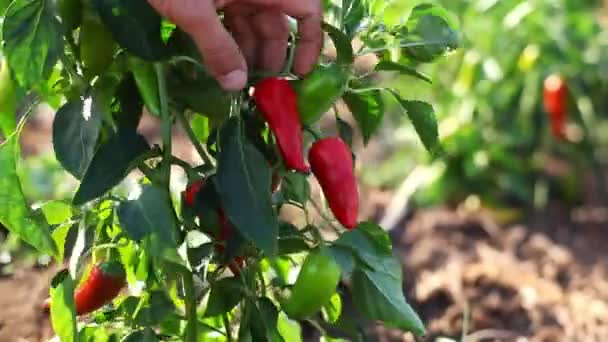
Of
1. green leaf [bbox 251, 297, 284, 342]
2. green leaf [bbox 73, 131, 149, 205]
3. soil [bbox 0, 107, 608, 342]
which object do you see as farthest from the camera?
soil [bbox 0, 107, 608, 342]

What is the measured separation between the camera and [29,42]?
4.09ft

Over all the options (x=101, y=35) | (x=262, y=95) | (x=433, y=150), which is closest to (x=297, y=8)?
(x=262, y=95)

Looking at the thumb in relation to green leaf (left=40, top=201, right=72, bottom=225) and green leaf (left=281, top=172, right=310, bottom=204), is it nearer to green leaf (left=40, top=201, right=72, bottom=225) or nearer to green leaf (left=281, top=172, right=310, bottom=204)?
green leaf (left=281, top=172, right=310, bottom=204)

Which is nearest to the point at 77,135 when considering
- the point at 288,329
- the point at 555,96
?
the point at 288,329

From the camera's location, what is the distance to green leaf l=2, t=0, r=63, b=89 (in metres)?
1.24

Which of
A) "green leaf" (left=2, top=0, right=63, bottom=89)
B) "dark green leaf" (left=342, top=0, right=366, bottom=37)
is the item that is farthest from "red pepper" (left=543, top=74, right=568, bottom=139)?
"green leaf" (left=2, top=0, right=63, bottom=89)

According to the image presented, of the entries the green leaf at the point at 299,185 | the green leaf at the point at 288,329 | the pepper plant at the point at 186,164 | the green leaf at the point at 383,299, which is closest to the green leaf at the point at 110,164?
the pepper plant at the point at 186,164

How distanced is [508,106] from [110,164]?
237cm

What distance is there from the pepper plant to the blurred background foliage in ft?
5.75

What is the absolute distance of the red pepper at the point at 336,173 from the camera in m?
1.47

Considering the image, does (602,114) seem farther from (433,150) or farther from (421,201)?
(433,150)

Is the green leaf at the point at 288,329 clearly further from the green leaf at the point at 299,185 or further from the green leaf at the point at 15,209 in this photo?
the green leaf at the point at 15,209

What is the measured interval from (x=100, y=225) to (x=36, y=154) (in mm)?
2339

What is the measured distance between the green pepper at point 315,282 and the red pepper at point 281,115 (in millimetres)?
136
